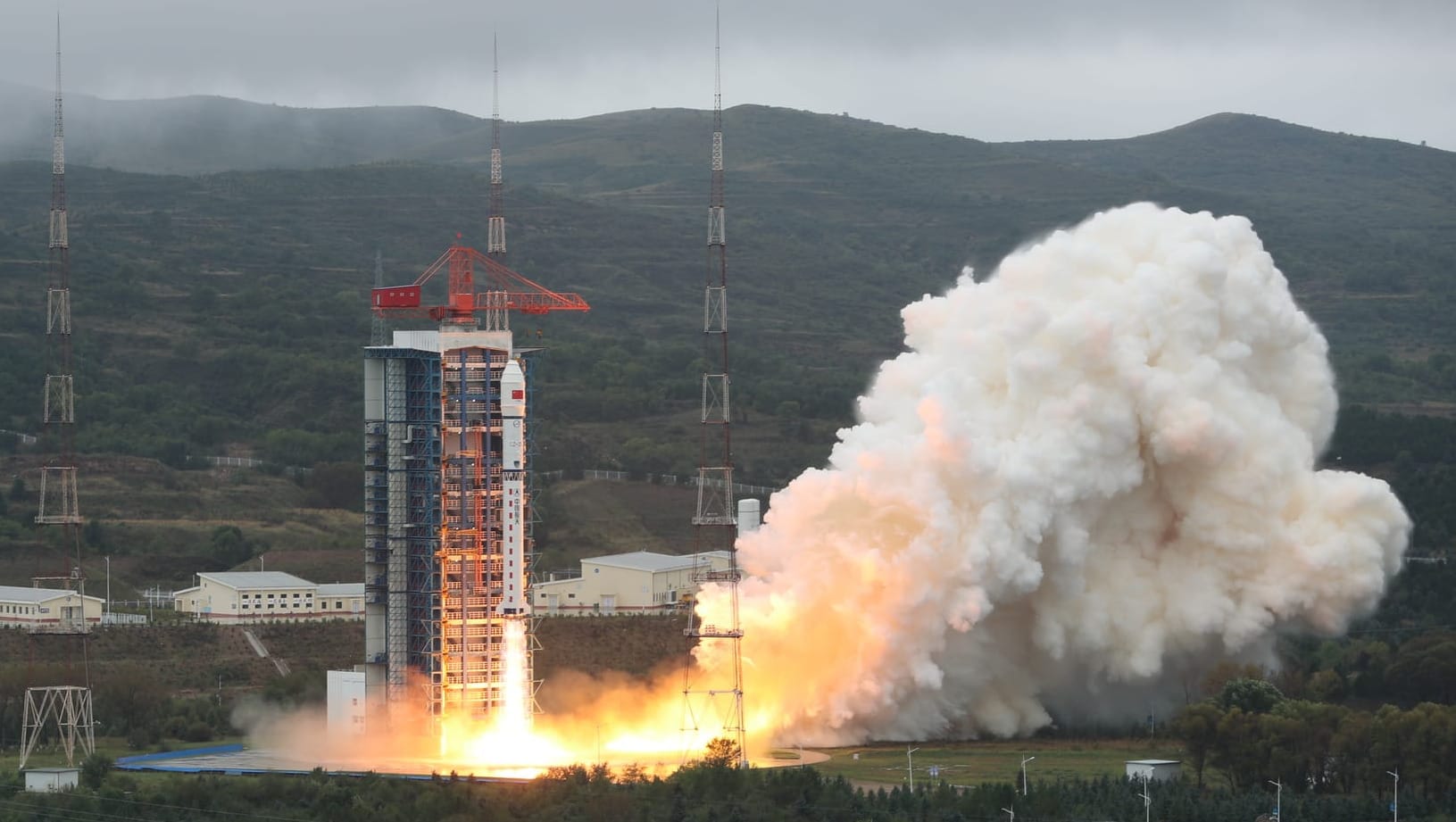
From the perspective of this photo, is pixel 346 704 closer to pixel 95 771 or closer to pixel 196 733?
pixel 196 733

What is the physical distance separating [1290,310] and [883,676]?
1653 centimetres

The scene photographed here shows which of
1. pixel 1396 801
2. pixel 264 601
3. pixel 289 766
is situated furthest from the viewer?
pixel 264 601

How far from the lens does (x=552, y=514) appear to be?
105 meters

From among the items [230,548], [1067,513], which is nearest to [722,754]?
[1067,513]

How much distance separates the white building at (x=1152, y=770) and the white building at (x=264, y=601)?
33621 millimetres

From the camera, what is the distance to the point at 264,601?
8456 centimetres

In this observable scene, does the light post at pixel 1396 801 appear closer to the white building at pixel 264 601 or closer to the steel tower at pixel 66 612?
the steel tower at pixel 66 612

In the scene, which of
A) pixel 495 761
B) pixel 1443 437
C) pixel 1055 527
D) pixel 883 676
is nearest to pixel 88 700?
pixel 495 761

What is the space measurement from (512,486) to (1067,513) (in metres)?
14.7

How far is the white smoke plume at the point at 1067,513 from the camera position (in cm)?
6419

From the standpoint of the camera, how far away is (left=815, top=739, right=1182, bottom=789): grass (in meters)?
60.1

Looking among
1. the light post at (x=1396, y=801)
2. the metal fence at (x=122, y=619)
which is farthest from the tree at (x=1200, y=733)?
the metal fence at (x=122, y=619)

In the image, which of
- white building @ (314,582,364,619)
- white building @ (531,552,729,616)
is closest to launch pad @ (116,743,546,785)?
white building @ (314,582,364,619)

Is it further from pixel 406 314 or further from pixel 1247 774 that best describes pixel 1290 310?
pixel 406 314
